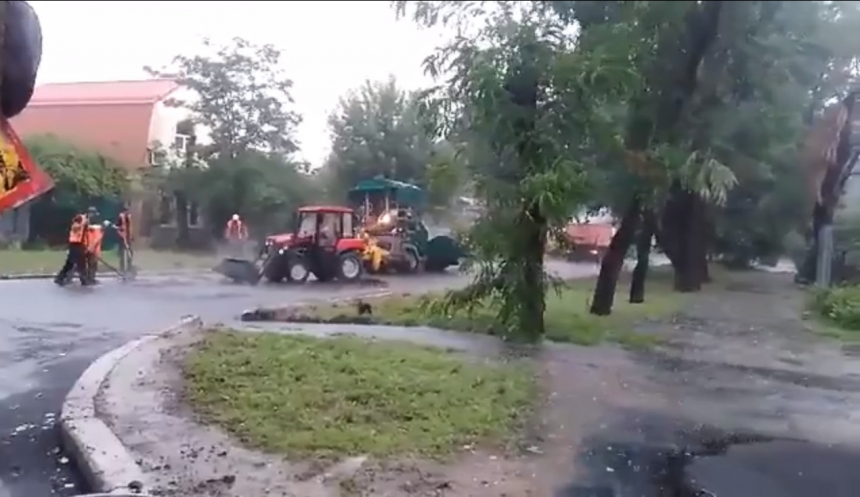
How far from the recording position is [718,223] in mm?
5461

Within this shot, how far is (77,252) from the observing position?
6.01 metres

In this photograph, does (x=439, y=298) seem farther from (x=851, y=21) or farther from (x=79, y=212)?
(x=851, y=21)

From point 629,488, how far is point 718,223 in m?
1.72

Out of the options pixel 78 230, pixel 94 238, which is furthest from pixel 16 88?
pixel 94 238

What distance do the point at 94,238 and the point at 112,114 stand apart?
76cm

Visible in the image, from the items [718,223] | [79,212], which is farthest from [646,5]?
[79,212]

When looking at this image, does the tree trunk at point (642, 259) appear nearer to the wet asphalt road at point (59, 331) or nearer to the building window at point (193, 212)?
the wet asphalt road at point (59, 331)

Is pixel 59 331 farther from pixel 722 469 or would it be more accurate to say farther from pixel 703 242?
pixel 722 469

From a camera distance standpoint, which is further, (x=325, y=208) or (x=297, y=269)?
(x=297, y=269)

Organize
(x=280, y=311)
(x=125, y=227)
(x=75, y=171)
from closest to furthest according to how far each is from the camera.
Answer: (x=75, y=171) → (x=125, y=227) → (x=280, y=311)

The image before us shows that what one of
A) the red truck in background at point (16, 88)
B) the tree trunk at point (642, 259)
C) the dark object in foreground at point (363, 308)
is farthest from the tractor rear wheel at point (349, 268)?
the red truck in background at point (16, 88)

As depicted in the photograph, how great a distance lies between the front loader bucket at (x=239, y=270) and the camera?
6.97 metres

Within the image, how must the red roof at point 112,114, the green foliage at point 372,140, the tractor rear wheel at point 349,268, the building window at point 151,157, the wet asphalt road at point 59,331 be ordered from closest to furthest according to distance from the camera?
1. the wet asphalt road at point 59,331
2. the red roof at point 112,114
3. the building window at point 151,157
4. the green foliage at point 372,140
5. the tractor rear wheel at point 349,268

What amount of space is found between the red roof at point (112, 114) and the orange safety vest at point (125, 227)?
318mm
